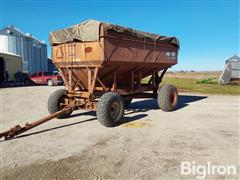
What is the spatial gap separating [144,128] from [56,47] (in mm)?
4204

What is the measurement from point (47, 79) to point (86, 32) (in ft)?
71.2

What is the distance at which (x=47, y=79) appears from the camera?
2762 cm

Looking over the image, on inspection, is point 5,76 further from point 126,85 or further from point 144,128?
point 144,128

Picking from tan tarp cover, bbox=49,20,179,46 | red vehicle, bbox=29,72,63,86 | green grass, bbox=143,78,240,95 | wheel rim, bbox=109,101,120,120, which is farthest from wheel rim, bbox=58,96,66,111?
red vehicle, bbox=29,72,63,86

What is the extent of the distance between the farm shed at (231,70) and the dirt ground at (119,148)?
841 inches

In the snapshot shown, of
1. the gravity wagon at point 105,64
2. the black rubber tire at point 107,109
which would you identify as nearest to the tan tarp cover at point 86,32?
the gravity wagon at point 105,64

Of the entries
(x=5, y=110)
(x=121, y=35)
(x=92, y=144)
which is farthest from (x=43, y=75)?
(x=92, y=144)

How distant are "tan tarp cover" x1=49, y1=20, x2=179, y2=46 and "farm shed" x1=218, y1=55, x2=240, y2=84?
71.4 feet

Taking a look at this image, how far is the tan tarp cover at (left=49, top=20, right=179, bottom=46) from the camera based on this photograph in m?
7.01

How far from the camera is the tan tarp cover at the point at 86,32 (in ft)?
23.0

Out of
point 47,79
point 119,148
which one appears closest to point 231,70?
point 47,79

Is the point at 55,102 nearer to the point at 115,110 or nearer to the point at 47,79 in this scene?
the point at 115,110

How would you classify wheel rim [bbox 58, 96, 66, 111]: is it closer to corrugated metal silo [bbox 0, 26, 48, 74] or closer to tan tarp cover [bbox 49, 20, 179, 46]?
tan tarp cover [bbox 49, 20, 179, 46]

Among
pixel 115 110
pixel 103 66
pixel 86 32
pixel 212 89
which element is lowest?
pixel 212 89
